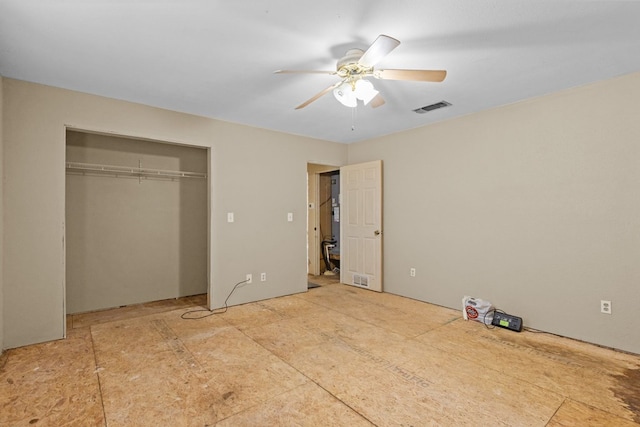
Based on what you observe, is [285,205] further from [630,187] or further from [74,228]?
[630,187]

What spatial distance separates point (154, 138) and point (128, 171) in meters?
0.92

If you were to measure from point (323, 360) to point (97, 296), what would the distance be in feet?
10.5

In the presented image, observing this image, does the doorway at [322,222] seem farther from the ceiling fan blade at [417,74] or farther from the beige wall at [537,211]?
the ceiling fan blade at [417,74]

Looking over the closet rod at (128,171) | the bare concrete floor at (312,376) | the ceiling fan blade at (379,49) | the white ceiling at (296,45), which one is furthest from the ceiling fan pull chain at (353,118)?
the bare concrete floor at (312,376)

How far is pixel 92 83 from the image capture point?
9.59 ft

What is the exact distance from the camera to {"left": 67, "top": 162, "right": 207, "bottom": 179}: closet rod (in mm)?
3761

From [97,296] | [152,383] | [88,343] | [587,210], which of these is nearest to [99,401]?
[152,383]

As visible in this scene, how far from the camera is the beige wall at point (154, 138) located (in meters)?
2.84

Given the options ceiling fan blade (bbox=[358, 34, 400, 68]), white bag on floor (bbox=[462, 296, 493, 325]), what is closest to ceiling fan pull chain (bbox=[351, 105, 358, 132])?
ceiling fan blade (bbox=[358, 34, 400, 68])

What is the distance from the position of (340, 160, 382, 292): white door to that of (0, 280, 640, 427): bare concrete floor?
58.6 inches

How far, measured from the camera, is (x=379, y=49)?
71.7 inches

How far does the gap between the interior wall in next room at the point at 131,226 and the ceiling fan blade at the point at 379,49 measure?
354 cm

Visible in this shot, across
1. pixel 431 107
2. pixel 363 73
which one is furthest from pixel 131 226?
pixel 431 107

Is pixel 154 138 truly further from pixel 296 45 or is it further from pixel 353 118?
pixel 353 118
